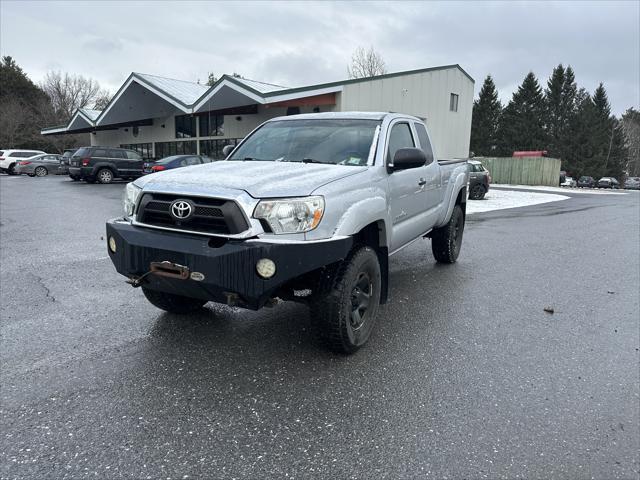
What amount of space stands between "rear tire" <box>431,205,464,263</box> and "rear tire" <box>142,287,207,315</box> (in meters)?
3.69

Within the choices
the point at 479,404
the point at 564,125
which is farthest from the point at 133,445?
the point at 564,125

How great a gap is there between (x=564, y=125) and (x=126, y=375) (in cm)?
7689

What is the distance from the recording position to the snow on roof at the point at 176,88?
26.0 metres

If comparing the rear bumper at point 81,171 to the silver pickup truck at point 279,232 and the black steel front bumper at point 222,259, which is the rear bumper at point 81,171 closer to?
the silver pickup truck at point 279,232

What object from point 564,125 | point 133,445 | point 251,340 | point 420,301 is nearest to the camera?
point 133,445

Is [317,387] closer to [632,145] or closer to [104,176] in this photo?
[104,176]

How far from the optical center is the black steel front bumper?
297 cm

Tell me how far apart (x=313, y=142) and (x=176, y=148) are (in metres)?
30.2

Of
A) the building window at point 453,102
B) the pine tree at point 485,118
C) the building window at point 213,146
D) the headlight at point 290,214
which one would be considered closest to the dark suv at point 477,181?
the building window at point 453,102

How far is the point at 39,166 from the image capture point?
29.2 metres

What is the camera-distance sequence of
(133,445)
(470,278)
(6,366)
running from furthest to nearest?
(470,278) < (6,366) < (133,445)

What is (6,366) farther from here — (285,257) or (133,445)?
(285,257)

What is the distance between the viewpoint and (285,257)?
2.98 metres

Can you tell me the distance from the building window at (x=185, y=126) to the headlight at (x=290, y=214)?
29.5 m
